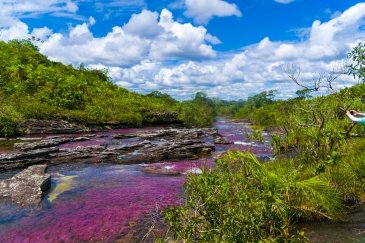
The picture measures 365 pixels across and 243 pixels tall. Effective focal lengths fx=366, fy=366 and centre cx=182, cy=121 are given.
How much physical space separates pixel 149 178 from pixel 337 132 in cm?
1551

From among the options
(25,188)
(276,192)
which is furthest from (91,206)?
(276,192)

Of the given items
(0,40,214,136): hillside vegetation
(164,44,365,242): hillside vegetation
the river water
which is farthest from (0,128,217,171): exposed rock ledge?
(0,40,214,136): hillside vegetation

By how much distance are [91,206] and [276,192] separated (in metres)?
13.0

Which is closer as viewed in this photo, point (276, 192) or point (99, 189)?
point (276, 192)

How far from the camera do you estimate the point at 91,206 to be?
2041 cm

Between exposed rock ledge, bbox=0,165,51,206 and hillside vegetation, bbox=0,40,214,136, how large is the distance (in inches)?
1152

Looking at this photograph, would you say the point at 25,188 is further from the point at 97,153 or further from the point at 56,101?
the point at 56,101

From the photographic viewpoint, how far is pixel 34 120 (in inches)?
2301

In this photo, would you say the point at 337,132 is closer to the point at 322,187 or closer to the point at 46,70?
the point at 322,187

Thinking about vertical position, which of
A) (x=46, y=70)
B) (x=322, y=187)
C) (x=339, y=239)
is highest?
(x=46, y=70)

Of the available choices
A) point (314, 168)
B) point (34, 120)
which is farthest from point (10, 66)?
point (314, 168)

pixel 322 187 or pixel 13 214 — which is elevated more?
pixel 322 187

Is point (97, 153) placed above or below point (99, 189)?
above

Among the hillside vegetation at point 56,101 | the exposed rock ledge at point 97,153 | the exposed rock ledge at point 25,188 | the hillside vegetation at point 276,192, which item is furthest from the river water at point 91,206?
the hillside vegetation at point 56,101
